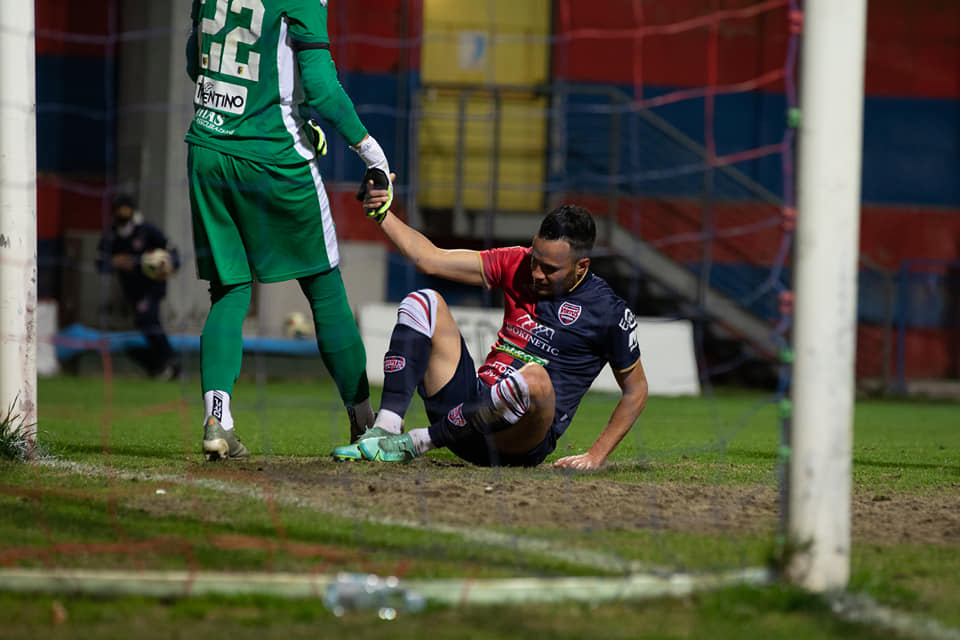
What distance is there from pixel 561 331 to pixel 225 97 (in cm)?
163

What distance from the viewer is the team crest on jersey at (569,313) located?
4754 mm

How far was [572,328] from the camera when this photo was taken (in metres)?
4.75

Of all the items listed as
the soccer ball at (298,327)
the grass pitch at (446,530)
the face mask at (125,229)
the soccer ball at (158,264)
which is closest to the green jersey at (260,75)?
the grass pitch at (446,530)

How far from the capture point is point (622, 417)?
4.72 metres

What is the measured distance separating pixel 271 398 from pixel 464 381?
590 cm

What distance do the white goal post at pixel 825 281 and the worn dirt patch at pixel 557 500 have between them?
2.55 ft

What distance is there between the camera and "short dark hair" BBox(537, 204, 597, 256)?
451 cm

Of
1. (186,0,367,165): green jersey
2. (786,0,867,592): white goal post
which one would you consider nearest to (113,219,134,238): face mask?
(186,0,367,165): green jersey

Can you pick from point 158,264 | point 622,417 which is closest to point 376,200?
point 622,417

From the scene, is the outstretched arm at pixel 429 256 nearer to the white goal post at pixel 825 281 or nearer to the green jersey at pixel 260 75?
the green jersey at pixel 260 75

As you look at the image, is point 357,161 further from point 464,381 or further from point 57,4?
point 464,381

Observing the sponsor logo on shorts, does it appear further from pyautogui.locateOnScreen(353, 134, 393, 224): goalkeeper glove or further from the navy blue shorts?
the navy blue shorts

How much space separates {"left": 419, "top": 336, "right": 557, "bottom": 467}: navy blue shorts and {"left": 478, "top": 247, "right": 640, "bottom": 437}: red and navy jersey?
0.20 feet

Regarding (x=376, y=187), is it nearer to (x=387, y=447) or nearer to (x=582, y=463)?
(x=387, y=447)
